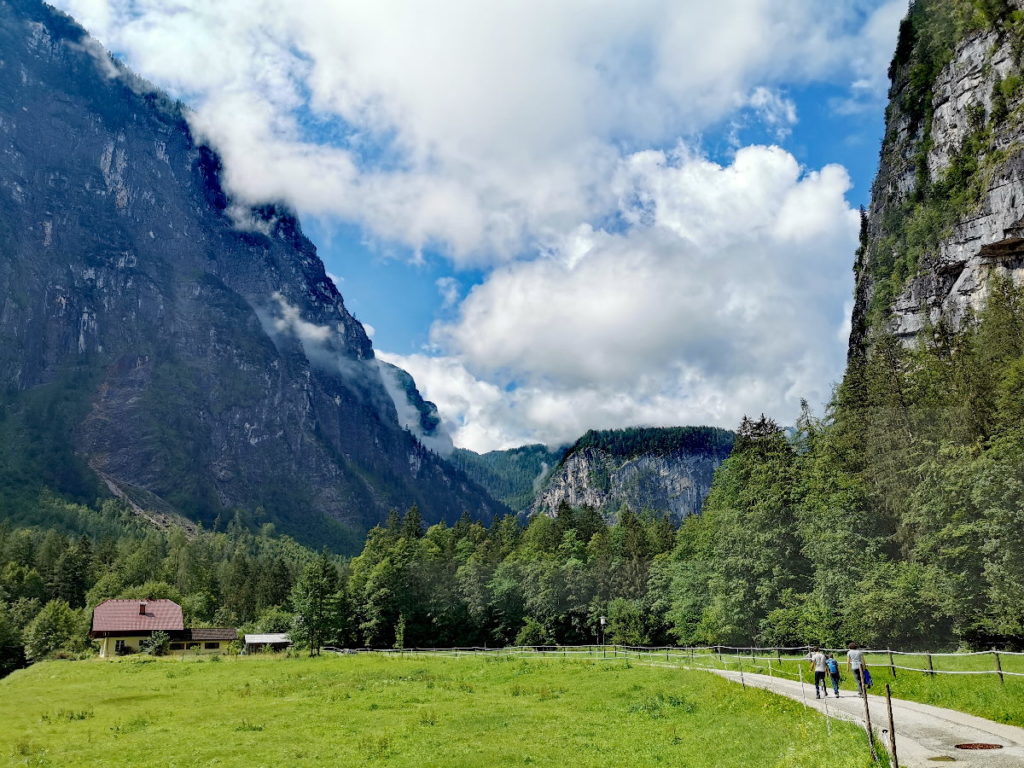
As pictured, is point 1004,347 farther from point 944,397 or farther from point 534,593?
point 534,593

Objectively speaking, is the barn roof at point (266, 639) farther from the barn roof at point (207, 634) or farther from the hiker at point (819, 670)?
the hiker at point (819, 670)

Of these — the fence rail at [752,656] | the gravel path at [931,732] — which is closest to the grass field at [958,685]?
the fence rail at [752,656]

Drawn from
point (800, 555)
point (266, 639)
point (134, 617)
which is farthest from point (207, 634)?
point (800, 555)

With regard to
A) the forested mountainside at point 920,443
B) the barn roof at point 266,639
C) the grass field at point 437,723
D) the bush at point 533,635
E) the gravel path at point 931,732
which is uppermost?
the forested mountainside at point 920,443

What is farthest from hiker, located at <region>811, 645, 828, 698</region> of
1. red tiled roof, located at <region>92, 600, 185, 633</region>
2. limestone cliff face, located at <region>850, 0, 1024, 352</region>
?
red tiled roof, located at <region>92, 600, 185, 633</region>

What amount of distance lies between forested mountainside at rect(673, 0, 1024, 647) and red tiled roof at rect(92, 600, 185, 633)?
73.3 m

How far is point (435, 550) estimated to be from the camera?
361ft

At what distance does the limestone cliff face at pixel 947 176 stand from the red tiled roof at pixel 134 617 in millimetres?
102754

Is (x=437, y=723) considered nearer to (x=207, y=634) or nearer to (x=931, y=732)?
(x=931, y=732)

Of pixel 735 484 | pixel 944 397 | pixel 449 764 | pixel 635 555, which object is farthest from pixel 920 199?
pixel 449 764

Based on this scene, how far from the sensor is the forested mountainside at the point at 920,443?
3862 centimetres

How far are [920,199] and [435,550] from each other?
8081 cm

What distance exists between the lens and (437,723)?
31.3 meters

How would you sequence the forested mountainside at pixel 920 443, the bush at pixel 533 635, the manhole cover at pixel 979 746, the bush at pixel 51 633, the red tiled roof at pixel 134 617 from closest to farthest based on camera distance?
the manhole cover at pixel 979 746 → the forested mountainside at pixel 920 443 → the bush at pixel 533 635 → the red tiled roof at pixel 134 617 → the bush at pixel 51 633
